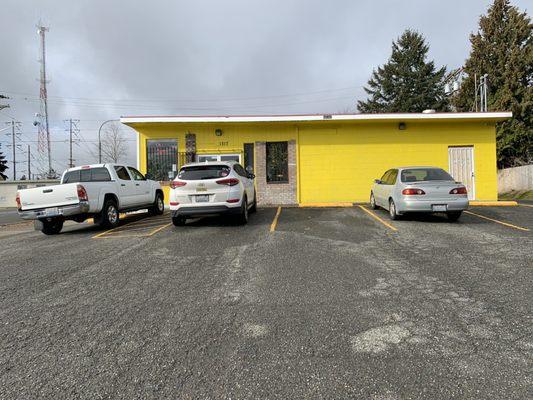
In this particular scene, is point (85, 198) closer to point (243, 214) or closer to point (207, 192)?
point (207, 192)

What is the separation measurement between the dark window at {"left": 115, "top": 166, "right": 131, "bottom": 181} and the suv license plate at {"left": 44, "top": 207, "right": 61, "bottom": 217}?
2.31 meters

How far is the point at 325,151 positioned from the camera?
1694cm

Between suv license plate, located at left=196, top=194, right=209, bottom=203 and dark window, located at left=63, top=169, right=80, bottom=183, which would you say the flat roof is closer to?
dark window, located at left=63, top=169, right=80, bottom=183

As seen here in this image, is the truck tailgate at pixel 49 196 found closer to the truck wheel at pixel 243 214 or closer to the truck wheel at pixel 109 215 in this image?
the truck wheel at pixel 109 215

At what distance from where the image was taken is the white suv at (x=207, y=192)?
9.71 meters

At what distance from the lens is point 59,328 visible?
12.4 feet

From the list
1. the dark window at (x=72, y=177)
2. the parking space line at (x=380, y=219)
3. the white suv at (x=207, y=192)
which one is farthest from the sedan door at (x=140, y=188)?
the parking space line at (x=380, y=219)

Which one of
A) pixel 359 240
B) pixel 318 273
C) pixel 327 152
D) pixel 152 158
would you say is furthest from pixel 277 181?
pixel 318 273

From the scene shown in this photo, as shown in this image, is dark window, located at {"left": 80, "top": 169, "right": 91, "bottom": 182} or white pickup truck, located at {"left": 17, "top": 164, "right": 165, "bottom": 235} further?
dark window, located at {"left": 80, "top": 169, "right": 91, "bottom": 182}

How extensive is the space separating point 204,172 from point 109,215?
3.19 meters

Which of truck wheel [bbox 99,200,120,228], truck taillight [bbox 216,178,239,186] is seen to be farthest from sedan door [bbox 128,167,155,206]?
truck taillight [bbox 216,178,239,186]

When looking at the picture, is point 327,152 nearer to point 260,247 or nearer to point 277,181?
point 277,181

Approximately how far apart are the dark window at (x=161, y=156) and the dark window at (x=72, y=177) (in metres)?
5.16

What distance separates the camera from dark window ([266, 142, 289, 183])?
16953 mm
